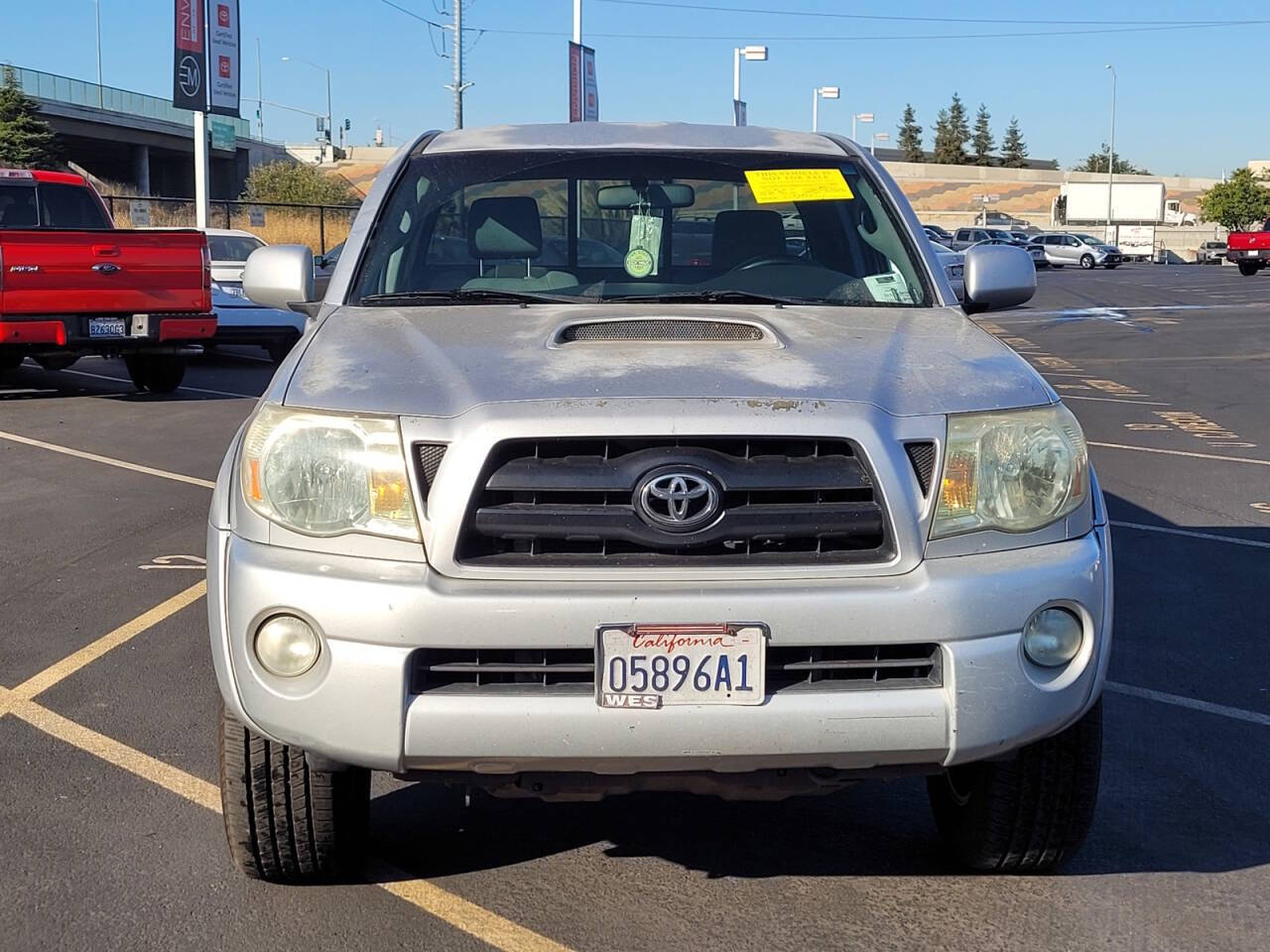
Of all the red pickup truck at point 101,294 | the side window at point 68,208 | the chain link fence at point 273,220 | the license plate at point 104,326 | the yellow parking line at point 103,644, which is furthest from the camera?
the chain link fence at point 273,220

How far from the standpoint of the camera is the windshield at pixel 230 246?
58.5ft

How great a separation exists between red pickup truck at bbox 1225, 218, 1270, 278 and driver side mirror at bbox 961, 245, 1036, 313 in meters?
43.6

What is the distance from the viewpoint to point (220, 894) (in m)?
3.56

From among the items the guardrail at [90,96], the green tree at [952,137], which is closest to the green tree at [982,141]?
the green tree at [952,137]

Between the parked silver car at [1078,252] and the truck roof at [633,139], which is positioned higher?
the parked silver car at [1078,252]

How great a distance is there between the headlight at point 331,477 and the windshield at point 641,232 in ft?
3.96

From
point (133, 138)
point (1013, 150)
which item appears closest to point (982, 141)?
point (1013, 150)

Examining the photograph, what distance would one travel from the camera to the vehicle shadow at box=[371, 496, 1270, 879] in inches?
149

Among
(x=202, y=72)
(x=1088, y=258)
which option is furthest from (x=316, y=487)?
(x=1088, y=258)

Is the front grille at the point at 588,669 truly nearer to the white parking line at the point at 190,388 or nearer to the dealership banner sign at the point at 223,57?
the white parking line at the point at 190,388

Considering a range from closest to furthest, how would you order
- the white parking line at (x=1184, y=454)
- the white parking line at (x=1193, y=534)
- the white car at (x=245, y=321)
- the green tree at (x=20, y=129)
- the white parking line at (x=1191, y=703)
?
the white parking line at (x=1191, y=703)
the white parking line at (x=1193, y=534)
the white parking line at (x=1184, y=454)
the white car at (x=245, y=321)
the green tree at (x=20, y=129)

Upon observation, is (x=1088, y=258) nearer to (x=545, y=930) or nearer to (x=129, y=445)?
(x=129, y=445)

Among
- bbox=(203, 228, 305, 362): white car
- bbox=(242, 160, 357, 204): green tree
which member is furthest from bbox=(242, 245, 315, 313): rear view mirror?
bbox=(242, 160, 357, 204): green tree

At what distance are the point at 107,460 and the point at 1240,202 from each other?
3293 inches
